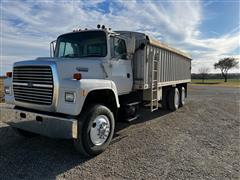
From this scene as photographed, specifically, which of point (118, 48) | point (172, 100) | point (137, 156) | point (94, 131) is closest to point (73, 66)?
point (94, 131)

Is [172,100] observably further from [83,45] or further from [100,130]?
[100,130]

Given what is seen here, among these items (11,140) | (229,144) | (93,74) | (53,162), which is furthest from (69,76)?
(229,144)

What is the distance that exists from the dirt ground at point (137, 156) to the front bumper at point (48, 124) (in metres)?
0.60

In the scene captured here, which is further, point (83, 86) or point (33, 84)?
point (33, 84)

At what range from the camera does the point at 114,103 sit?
484cm

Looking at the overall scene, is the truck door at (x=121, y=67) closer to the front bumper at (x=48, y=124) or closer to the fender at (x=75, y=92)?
the fender at (x=75, y=92)

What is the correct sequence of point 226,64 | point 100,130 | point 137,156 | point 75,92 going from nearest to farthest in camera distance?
point 75,92
point 137,156
point 100,130
point 226,64

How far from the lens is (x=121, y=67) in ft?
17.6

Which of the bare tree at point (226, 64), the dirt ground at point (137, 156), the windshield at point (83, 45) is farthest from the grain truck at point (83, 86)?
the bare tree at point (226, 64)

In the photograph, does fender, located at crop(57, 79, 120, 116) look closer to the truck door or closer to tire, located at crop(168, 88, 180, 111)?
the truck door

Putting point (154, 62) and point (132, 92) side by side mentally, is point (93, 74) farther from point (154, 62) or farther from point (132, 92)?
point (154, 62)

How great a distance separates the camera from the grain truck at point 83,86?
12.1 ft

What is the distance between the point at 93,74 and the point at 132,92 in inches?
80.9

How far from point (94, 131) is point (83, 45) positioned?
227 cm
